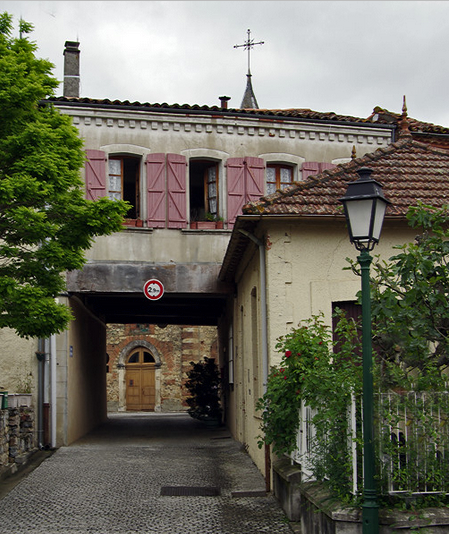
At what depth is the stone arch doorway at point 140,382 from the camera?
125 feet

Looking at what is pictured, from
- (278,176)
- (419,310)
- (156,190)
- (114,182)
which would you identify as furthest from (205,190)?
(419,310)

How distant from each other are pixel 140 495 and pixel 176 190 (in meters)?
7.55

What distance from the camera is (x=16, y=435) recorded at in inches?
489

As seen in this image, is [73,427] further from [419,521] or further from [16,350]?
[419,521]

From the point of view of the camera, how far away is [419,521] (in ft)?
19.7

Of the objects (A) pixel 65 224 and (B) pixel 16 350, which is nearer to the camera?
(A) pixel 65 224

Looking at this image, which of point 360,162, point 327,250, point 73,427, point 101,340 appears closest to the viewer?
point 327,250

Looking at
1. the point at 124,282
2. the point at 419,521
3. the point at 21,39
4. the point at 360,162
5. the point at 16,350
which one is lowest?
the point at 419,521

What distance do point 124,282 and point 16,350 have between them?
8.22ft

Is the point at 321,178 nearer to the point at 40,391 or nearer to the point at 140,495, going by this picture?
the point at 140,495

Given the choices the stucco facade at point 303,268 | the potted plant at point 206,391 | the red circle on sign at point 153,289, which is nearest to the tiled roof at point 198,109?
the red circle on sign at point 153,289

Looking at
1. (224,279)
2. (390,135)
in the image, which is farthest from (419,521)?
(390,135)

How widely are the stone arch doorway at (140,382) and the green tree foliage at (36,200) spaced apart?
27.4 m

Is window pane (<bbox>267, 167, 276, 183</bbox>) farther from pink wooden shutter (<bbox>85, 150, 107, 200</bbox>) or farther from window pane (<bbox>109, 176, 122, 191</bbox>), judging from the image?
pink wooden shutter (<bbox>85, 150, 107, 200</bbox>)
